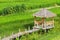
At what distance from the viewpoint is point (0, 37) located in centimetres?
2859

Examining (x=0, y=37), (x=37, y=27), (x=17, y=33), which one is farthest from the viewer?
(x=37, y=27)

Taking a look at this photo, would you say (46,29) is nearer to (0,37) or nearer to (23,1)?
(0,37)

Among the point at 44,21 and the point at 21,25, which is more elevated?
the point at 44,21

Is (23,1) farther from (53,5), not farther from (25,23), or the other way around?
(25,23)

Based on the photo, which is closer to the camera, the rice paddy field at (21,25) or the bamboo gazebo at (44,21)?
the rice paddy field at (21,25)

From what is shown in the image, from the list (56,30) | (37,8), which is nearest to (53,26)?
(56,30)

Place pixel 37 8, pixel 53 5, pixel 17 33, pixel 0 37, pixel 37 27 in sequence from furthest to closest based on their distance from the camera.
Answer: pixel 53 5 < pixel 37 8 < pixel 37 27 < pixel 17 33 < pixel 0 37

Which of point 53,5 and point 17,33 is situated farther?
point 53,5

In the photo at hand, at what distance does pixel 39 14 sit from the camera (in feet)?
109

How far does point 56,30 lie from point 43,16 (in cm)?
221

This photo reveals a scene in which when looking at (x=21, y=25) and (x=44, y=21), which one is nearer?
(x=44, y=21)

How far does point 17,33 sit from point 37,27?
10.5 feet

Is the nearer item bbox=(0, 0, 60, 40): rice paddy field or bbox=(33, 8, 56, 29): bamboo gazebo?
bbox=(0, 0, 60, 40): rice paddy field

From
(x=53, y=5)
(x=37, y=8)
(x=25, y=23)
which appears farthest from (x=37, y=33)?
(x=53, y=5)
